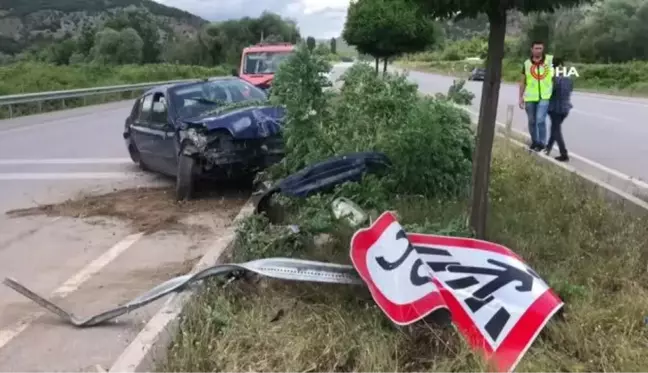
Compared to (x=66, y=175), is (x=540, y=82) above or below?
above

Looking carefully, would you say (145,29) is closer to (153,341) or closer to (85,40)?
(85,40)

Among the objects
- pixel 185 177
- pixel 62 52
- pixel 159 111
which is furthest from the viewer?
pixel 62 52

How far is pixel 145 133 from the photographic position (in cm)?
1151

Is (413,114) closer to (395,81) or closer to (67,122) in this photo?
(395,81)

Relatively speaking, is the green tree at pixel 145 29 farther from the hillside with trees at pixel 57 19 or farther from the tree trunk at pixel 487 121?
the tree trunk at pixel 487 121

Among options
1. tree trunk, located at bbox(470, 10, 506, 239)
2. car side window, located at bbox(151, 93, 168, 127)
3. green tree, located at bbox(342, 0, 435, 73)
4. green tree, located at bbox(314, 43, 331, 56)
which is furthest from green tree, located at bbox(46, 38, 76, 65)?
tree trunk, located at bbox(470, 10, 506, 239)

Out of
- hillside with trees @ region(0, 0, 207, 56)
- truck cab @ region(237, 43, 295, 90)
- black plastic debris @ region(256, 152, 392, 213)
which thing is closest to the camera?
black plastic debris @ region(256, 152, 392, 213)

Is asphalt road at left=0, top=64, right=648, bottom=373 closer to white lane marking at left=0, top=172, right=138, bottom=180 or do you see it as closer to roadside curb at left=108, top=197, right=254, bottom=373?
white lane marking at left=0, top=172, right=138, bottom=180

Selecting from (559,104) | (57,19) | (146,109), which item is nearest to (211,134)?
(146,109)

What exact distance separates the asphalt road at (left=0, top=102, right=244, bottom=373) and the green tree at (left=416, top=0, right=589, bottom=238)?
7.68 ft

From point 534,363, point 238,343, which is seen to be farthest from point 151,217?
point 534,363

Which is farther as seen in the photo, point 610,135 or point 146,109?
point 610,135

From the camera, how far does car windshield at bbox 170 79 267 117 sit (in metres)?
10.8

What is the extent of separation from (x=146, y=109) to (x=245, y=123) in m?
2.72
